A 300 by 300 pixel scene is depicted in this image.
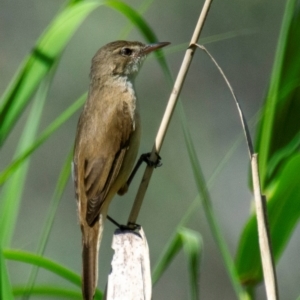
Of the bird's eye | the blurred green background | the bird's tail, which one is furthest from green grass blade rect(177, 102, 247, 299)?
the blurred green background

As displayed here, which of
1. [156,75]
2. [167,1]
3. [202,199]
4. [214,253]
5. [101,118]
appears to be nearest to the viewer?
[202,199]

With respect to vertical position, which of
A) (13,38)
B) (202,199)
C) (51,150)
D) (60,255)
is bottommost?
(202,199)

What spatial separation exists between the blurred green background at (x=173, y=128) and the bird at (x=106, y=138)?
A: 2.25 metres

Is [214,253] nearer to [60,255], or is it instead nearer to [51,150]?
[60,255]

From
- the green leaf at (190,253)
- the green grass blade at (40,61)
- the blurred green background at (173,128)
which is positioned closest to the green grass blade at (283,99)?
the green leaf at (190,253)

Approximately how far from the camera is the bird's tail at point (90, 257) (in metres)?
1.88

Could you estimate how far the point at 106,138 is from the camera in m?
2.62

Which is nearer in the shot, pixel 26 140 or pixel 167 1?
pixel 26 140

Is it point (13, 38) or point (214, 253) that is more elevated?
point (13, 38)

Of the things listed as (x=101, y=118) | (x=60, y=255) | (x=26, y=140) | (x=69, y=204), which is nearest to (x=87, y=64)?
(x=69, y=204)

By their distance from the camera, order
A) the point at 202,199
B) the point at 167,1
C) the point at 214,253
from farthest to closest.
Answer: the point at 167,1
the point at 214,253
the point at 202,199

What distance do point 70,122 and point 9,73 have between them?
707mm

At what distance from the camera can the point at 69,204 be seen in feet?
18.7

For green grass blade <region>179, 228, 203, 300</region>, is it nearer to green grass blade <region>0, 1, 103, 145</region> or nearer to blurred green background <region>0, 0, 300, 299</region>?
green grass blade <region>0, 1, 103, 145</region>
